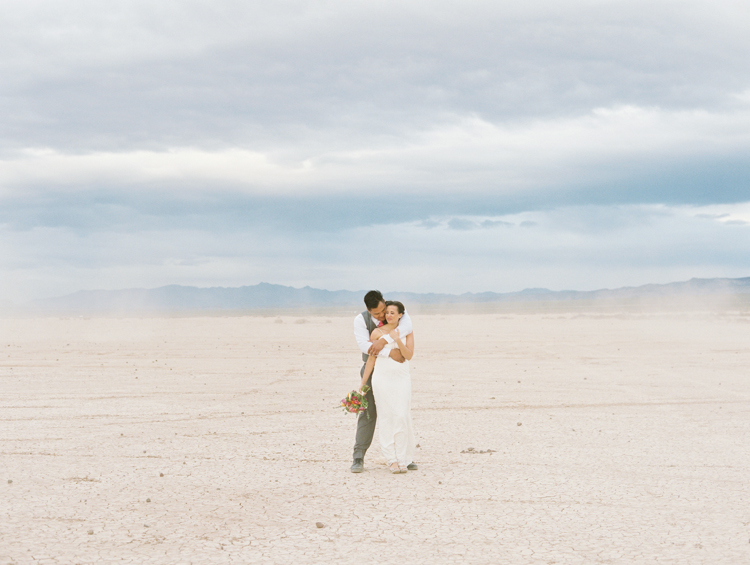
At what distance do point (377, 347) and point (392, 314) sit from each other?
0.42 meters

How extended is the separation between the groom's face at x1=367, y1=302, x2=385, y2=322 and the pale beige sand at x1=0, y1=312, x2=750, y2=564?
187 cm

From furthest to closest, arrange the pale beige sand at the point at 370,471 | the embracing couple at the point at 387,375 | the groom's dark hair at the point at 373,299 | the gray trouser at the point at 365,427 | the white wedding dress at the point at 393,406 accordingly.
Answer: the gray trouser at the point at 365,427
the white wedding dress at the point at 393,406
the embracing couple at the point at 387,375
the groom's dark hair at the point at 373,299
the pale beige sand at the point at 370,471

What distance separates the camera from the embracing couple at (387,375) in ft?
27.6

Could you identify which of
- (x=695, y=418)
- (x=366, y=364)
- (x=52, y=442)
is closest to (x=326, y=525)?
(x=366, y=364)

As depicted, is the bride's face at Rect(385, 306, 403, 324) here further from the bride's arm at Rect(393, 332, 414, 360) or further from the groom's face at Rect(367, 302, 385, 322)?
the bride's arm at Rect(393, 332, 414, 360)

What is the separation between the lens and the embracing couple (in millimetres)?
8398

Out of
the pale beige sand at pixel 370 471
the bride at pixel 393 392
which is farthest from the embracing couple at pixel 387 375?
the pale beige sand at pixel 370 471

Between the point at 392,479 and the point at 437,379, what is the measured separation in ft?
35.4

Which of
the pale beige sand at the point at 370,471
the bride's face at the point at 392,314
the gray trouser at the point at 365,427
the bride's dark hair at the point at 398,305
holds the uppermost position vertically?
the bride's dark hair at the point at 398,305

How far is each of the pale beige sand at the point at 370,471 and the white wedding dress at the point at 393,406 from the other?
0.33 metres

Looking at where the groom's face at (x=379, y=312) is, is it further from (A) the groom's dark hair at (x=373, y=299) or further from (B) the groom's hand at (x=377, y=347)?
(B) the groom's hand at (x=377, y=347)

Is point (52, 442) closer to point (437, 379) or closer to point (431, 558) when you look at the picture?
point (431, 558)

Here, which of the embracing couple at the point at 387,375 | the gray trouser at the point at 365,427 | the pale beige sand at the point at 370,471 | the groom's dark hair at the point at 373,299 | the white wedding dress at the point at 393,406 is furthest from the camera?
the gray trouser at the point at 365,427

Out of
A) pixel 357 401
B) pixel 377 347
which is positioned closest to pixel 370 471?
pixel 357 401
